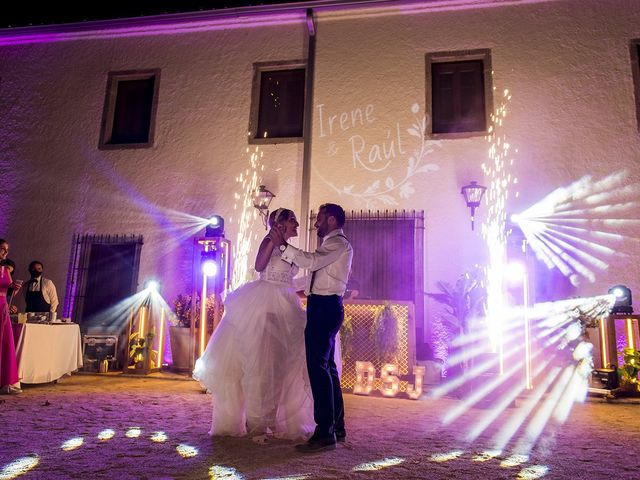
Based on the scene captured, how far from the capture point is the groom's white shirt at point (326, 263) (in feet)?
→ 12.3

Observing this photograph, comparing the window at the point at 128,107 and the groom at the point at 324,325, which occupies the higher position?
the window at the point at 128,107

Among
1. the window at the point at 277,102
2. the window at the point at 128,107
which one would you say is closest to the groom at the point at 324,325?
the window at the point at 277,102

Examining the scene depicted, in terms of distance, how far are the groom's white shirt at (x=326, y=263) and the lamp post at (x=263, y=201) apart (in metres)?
5.22

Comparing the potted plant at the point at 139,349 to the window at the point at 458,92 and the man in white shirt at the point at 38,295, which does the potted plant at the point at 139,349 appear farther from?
the window at the point at 458,92

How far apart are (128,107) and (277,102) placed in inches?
135

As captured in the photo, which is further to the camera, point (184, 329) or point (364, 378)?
point (184, 329)

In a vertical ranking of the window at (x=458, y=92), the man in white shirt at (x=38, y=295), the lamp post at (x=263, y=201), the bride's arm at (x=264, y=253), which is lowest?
the man in white shirt at (x=38, y=295)

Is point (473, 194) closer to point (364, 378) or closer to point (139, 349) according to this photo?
point (364, 378)

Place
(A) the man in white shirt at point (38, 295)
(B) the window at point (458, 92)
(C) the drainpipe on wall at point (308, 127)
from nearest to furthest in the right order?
1. (A) the man in white shirt at point (38, 295)
2. (B) the window at point (458, 92)
3. (C) the drainpipe on wall at point (308, 127)

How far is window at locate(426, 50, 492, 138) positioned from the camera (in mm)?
8828

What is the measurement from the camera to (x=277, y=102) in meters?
9.77

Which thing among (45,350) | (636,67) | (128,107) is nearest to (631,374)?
(636,67)

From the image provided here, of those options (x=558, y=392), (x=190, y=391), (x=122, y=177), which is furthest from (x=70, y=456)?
(x=122, y=177)

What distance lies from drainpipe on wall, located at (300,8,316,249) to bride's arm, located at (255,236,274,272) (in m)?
4.83
